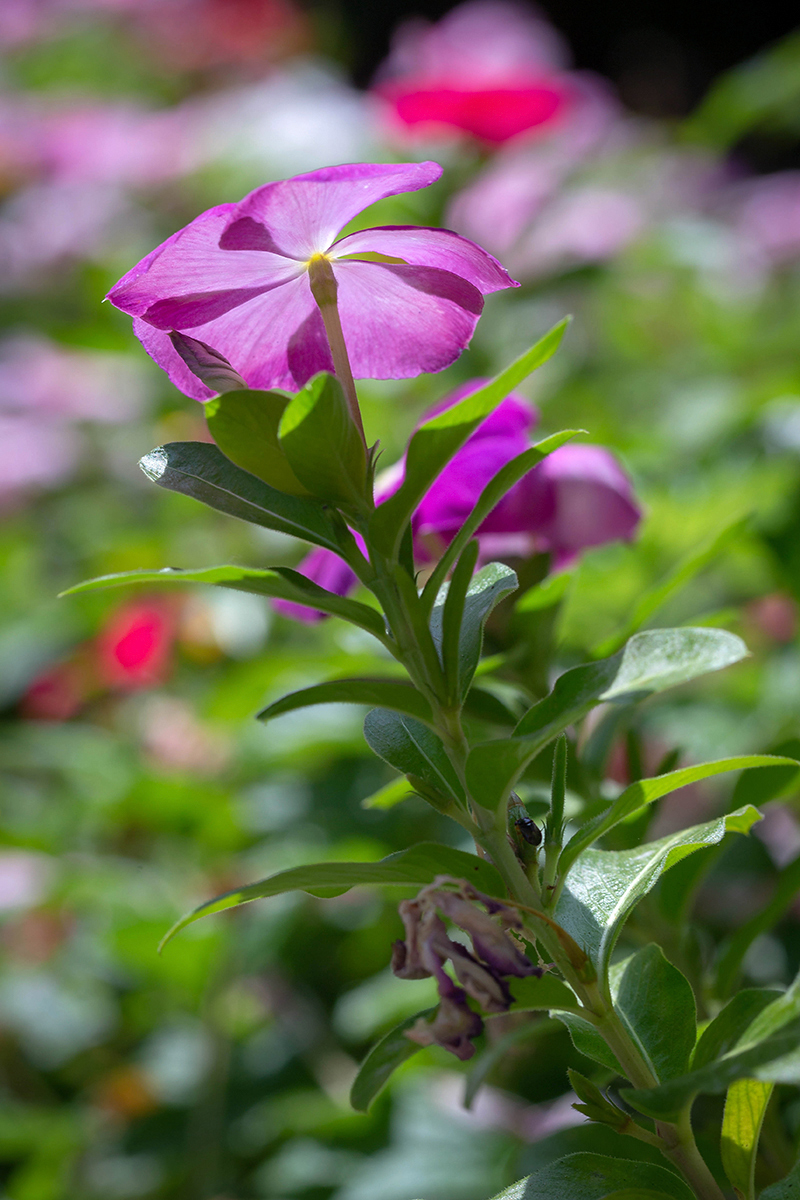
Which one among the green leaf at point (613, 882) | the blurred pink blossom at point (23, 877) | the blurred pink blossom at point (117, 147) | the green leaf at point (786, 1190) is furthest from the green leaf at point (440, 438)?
the blurred pink blossom at point (117, 147)

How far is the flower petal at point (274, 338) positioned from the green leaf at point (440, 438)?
0.20 ft

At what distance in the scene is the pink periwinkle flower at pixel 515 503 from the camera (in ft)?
1.45

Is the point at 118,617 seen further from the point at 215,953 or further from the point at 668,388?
the point at 668,388

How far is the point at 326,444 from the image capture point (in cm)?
31

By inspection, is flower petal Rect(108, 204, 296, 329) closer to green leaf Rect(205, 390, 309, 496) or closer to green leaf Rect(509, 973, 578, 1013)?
green leaf Rect(205, 390, 309, 496)

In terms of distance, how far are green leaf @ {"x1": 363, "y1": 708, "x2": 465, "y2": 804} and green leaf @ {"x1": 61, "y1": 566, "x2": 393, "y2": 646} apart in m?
0.04

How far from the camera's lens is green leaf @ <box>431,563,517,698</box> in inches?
13.5

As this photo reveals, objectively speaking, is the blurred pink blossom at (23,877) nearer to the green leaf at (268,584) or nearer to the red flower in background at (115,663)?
the red flower in background at (115,663)

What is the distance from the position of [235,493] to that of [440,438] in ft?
0.22

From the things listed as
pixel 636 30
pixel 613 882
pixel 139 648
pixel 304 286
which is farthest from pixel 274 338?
pixel 636 30

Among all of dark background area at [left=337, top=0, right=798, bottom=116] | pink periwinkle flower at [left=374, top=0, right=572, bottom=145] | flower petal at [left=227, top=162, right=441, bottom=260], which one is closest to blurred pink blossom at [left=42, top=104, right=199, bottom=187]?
pink periwinkle flower at [left=374, top=0, right=572, bottom=145]

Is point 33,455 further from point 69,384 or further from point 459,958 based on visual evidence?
point 459,958

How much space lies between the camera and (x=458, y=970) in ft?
0.96

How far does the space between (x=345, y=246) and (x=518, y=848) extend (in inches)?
8.1
